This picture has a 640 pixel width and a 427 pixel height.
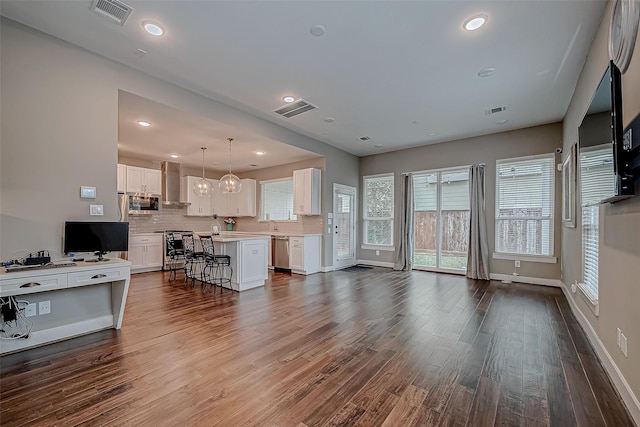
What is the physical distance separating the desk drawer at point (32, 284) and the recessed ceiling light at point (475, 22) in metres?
4.49

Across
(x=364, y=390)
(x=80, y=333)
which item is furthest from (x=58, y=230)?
(x=364, y=390)

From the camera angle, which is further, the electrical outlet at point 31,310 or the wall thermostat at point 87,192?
the wall thermostat at point 87,192

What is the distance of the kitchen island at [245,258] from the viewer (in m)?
4.84

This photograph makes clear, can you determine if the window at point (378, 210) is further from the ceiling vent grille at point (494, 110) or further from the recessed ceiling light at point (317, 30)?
the recessed ceiling light at point (317, 30)

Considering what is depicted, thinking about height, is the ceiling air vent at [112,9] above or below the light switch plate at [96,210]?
above

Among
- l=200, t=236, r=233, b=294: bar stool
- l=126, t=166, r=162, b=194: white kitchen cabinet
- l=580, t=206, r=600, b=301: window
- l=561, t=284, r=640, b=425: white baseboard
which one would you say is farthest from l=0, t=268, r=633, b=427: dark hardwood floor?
l=126, t=166, r=162, b=194: white kitchen cabinet

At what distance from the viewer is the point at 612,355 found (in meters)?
2.23

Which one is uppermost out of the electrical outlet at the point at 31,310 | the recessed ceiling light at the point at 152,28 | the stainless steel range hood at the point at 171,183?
the recessed ceiling light at the point at 152,28

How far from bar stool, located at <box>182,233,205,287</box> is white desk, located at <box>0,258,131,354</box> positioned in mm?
2186

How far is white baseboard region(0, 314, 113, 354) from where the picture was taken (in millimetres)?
2547

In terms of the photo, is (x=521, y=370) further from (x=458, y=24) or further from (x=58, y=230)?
(x=58, y=230)

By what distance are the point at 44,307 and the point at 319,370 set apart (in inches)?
109

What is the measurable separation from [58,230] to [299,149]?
4201 mm

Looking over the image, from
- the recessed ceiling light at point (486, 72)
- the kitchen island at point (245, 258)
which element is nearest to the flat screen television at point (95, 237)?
the kitchen island at point (245, 258)
